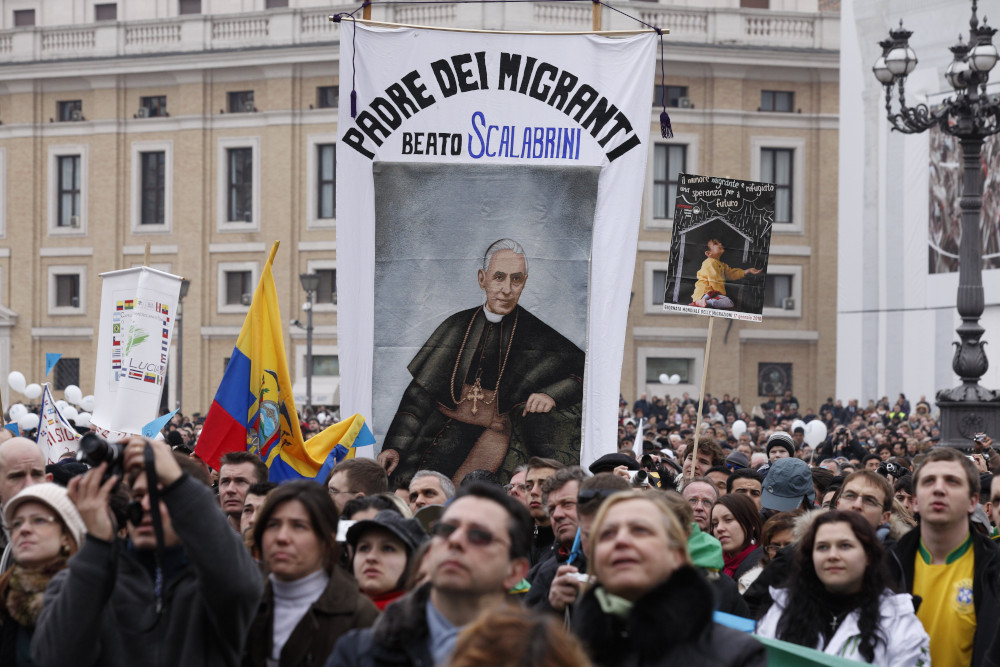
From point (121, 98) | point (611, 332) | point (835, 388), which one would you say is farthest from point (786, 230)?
point (611, 332)

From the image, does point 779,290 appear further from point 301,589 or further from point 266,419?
point 301,589

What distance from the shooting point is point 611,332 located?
33.1 ft

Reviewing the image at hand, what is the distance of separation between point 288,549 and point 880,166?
36.0 meters

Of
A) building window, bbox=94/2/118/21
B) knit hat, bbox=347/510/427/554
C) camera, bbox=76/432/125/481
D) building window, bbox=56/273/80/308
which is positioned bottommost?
knit hat, bbox=347/510/427/554

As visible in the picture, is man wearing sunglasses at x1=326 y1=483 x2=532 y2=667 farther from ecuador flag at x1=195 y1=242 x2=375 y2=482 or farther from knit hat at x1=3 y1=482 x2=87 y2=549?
ecuador flag at x1=195 y1=242 x2=375 y2=482

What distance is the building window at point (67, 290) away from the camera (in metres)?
46.7

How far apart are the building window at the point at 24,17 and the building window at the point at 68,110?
3495 mm

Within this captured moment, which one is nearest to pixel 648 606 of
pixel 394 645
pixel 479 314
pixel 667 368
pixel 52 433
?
pixel 394 645

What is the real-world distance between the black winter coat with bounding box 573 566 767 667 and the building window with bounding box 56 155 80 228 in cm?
4560

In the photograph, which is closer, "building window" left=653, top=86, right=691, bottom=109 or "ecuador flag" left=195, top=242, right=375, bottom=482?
"ecuador flag" left=195, top=242, right=375, bottom=482

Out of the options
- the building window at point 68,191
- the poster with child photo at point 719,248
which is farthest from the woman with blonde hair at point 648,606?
the building window at point 68,191

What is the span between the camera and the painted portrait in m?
9.98

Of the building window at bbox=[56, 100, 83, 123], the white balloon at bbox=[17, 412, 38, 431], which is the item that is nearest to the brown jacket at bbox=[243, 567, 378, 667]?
the white balloon at bbox=[17, 412, 38, 431]

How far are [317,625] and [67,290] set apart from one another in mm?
44985
